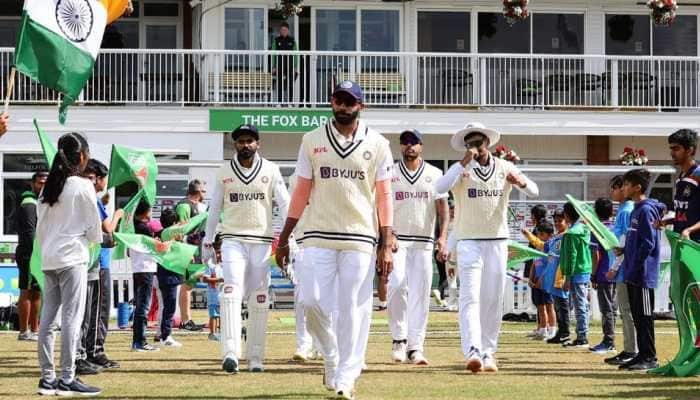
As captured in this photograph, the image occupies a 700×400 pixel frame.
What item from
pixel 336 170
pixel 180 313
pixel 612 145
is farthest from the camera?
pixel 612 145

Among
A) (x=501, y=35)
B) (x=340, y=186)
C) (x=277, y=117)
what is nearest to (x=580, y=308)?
(x=340, y=186)

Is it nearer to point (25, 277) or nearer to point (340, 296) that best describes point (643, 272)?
point (340, 296)

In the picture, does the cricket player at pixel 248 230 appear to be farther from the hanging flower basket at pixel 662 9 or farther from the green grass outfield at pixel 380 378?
the hanging flower basket at pixel 662 9

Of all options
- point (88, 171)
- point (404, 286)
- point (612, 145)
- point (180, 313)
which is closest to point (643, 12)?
point (612, 145)

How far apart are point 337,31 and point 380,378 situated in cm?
2415

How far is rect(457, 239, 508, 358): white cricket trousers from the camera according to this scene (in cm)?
1314

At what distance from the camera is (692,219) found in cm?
1242

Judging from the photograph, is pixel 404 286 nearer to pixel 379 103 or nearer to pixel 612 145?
pixel 379 103

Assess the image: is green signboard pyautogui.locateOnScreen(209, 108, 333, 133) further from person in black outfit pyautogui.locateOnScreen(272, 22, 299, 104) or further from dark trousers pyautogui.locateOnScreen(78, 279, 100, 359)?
dark trousers pyautogui.locateOnScreen(78, 279, 100, 359)

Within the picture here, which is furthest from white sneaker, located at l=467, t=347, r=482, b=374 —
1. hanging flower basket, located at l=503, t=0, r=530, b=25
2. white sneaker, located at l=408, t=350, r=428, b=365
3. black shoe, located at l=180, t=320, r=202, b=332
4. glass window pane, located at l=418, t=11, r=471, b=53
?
glass window pane, located at l=418, t=11, r=471, b=53

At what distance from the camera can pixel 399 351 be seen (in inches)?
571

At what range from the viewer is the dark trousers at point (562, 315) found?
17859 mm

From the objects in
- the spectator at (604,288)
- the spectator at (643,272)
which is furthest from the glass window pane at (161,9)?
the spectator at (643,272)

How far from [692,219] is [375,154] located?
3252 mm
